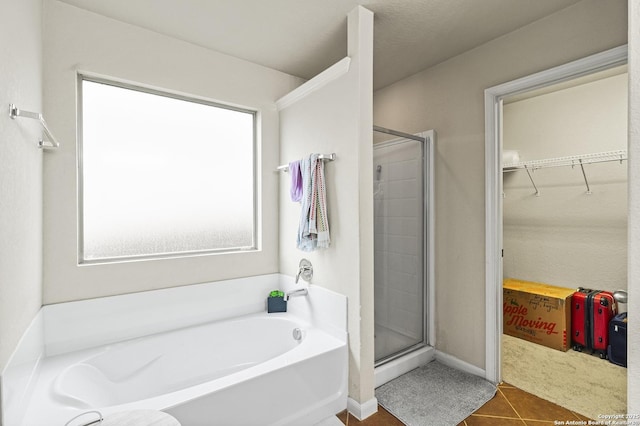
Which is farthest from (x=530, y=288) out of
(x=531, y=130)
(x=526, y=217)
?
(x=531, y=130)

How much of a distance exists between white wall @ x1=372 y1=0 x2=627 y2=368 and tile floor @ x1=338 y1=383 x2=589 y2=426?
339mm

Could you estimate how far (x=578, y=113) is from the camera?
3072 mm

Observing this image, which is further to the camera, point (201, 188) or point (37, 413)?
→ point (201, 188)

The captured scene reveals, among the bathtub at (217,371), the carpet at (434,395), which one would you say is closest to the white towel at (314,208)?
the bathtub at (217,371)

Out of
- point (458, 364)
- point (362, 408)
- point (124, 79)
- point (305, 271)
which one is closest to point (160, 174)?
point (124, 79)

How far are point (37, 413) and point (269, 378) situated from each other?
0.96 m

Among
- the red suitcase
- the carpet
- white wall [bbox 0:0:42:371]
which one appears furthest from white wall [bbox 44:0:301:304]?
the red suitcase

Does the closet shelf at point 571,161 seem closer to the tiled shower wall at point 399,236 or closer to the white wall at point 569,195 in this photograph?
the white wall at point 569,195

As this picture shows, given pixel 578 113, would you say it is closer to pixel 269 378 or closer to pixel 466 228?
pixel 466 228

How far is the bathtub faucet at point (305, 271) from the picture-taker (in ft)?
7.66

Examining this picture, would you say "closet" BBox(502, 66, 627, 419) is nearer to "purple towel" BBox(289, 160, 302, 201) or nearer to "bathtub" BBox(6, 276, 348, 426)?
"bathtub" BBox(6, 276, 348, 426)

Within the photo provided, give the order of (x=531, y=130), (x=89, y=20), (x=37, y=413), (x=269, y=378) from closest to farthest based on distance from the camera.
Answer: (x=37, y=413)
(x=269, y=378)
(x=89, y=20)
(x=531, y=130)

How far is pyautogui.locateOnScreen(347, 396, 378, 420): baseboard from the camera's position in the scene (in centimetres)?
189

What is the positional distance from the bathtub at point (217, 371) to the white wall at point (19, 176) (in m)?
0.35
